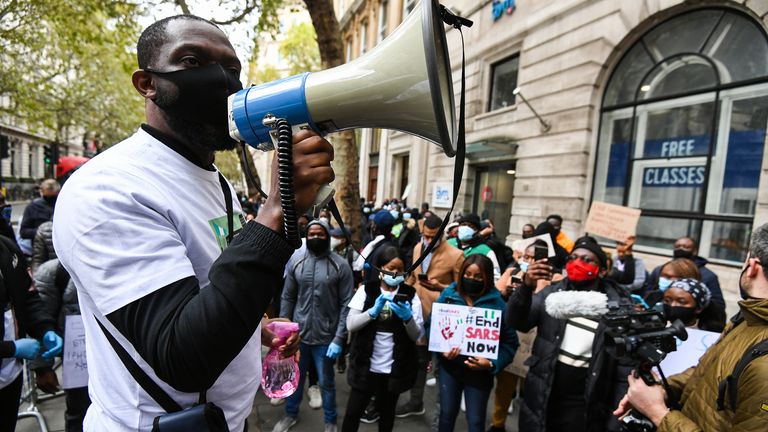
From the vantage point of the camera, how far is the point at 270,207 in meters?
0.85

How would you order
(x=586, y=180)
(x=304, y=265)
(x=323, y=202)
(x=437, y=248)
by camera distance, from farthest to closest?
(x=586, y=180) → (x=437, y=248) → (x=304, y=265) → (x=323, y=202)

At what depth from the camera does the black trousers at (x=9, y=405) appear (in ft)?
6.99

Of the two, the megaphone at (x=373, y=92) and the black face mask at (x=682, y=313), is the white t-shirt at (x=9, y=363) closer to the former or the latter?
the megaphone at (x=373, y=92)

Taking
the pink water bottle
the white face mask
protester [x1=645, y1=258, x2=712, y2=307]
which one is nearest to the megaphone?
the pink water bottle

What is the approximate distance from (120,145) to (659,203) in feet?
28.4

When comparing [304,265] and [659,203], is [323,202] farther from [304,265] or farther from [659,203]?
[659,203]

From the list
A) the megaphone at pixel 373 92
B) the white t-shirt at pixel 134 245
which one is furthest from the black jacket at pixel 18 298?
the megaphone at pixel 373 92

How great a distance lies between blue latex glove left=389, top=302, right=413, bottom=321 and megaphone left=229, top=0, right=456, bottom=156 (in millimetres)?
2278

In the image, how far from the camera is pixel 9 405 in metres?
2.17

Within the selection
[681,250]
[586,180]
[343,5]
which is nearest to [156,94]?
[681,250]

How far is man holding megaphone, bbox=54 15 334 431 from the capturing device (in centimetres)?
76

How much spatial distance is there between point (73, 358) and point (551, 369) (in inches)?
134

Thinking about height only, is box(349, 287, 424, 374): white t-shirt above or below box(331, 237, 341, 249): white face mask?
below

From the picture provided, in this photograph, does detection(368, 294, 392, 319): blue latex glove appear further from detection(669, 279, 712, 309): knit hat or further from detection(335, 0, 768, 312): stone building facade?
detection(335, 0, 768, 312): stone building facade
